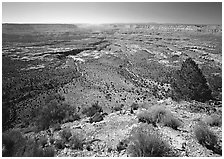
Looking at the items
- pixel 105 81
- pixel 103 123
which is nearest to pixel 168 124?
pixel 103 123

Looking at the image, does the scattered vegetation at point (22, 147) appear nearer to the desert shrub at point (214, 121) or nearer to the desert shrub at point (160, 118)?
the desert shrub at point (160, 118)

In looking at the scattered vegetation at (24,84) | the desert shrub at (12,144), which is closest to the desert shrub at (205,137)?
the desert shrub at (12,144)

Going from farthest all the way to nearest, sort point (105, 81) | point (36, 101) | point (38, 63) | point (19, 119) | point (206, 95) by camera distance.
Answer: point (38, 63) → point (105, 81) → point (36, 101) → point (206, 95) → point (19, 119)

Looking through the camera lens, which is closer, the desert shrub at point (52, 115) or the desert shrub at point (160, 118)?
the desert shrub at point (160, 118)

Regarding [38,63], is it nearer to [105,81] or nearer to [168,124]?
[105,81]

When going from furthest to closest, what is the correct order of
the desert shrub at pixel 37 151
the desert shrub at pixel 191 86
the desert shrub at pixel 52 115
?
1. the desert shrub at pixel 191 86
2. the desert shrub at pixel 52 115
3. the desert shrub at pixel 37 151

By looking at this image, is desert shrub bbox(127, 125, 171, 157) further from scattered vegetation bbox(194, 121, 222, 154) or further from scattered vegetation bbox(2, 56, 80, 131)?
scattered vegetation bbox(2, 56, 80, 131)

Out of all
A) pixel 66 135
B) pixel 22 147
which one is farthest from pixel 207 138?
pixel 22 147
